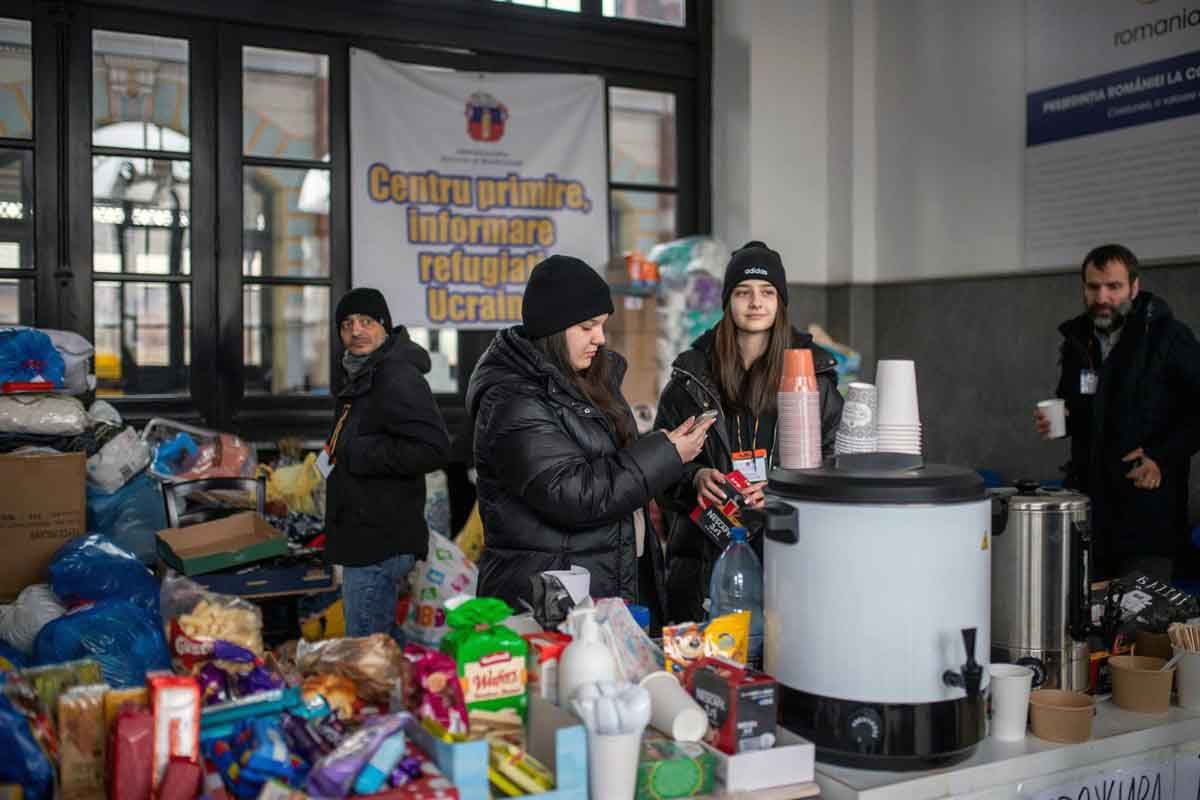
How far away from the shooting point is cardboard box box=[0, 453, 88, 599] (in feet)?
13.1

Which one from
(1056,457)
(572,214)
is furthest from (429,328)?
(1056,457)

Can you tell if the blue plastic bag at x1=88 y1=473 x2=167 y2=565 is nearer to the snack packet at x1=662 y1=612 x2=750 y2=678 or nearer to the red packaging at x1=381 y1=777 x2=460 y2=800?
→ the snack packet at x1=662 y1=612 x2=750 y2=678

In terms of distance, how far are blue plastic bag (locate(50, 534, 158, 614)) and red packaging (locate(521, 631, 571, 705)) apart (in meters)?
2.37

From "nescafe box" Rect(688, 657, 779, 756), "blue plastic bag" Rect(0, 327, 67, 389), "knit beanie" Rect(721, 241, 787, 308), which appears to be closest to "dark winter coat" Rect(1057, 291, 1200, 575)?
"knit beanie" Rect(721, 241, 787, 308)

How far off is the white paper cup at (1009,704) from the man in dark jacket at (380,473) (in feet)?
6.83

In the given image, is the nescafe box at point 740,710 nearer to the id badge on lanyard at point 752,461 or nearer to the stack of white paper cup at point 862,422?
the stack of white paper cup at point 862,422

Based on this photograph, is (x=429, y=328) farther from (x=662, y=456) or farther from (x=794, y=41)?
(x=662, y=456)

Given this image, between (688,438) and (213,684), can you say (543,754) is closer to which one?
(213,684)

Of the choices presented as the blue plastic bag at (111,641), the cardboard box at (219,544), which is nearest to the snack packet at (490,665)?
the blue plastic bag at (111,641)

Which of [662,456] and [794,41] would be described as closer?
[662,456]

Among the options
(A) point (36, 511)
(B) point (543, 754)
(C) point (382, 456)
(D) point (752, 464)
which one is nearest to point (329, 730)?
(B) point (543, 754)

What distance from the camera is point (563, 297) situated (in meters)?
2.40

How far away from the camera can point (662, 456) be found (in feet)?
7.66

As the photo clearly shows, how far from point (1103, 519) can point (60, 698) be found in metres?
3.30
